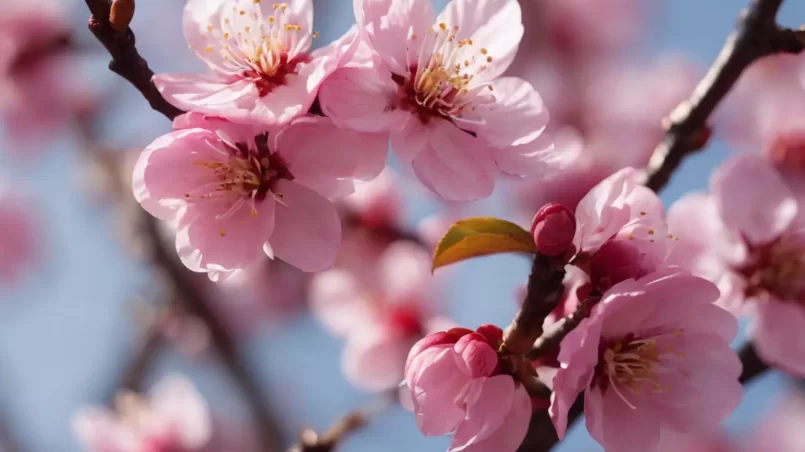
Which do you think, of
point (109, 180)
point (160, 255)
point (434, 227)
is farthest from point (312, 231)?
point (109, 180)

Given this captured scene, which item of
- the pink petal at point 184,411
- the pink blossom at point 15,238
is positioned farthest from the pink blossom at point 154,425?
the pink blossom at point 15,238

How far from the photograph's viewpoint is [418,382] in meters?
0.85

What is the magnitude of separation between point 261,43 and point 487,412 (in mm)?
619

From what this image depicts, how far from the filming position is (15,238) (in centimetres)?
390

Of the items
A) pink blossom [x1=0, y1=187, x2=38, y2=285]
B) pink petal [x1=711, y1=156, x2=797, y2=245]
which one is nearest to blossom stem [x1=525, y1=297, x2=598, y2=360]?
pink petal [x1=711, y1=156, x2=797, y2=245]

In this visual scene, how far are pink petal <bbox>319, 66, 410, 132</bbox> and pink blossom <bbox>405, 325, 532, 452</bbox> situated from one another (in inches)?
10.9

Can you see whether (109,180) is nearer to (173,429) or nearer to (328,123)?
(173,429)

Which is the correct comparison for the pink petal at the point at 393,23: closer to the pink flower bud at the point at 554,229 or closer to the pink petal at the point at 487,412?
the pink flower bud at the point at 554,229

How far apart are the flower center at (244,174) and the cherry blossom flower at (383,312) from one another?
1136 millimetres

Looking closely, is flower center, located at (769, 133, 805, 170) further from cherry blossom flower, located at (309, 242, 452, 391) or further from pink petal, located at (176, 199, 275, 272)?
pink petal, located at (176, 199, 275, 272)

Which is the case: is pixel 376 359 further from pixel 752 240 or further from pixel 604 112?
pixel 604 112

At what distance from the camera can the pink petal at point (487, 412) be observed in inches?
33.0

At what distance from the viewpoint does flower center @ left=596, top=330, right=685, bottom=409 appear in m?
0.93

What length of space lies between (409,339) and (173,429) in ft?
2.38
